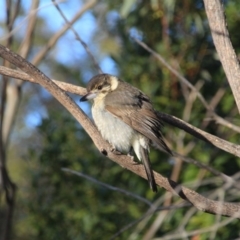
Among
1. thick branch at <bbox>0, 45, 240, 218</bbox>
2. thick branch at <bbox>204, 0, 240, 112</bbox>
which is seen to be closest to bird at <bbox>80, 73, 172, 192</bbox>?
thick branch at <bbox>0, 45, 240, 218</bbox>

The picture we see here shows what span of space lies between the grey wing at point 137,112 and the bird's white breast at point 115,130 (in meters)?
0.04

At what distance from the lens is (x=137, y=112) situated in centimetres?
457

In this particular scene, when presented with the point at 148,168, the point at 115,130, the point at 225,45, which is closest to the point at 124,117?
the point at 115,130

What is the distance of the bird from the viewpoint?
14.4 ft

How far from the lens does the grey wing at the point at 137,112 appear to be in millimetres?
4312

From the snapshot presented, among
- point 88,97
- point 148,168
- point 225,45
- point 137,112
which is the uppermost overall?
point 88,97

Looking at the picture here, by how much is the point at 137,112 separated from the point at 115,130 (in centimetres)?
21

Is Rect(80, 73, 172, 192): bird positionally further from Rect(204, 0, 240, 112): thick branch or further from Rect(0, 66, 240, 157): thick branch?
Rect(204, 0, 240, 112): thick branch

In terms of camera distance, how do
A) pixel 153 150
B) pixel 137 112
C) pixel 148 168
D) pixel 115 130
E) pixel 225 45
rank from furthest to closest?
1. pixel 153 150
2. pixel 115 130
3. pixel 137 112
4. pixel 148 168
5. pixel 225 45

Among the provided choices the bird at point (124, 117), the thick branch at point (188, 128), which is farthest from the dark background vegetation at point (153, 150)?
the thick branch at point (188, 128)

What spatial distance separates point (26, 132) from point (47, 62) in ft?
5.99

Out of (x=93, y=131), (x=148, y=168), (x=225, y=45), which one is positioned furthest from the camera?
(x=148, y=168)

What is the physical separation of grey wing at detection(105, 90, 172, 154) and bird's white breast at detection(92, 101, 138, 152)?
4 centimetres

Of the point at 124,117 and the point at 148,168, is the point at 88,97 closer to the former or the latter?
the point at 124,117
